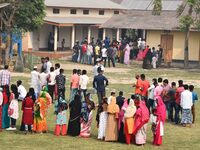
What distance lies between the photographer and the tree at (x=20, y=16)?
3209 cm

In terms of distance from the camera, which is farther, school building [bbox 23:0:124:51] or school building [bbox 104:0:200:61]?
school building [bbox 23:0:124:51]

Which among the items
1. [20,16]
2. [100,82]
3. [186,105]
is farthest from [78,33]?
[186,105]

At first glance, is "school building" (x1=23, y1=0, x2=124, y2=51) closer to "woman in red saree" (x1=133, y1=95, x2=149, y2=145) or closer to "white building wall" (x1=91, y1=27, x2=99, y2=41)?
"white building wall" (x1=91, y1=27, x2=99, y2=41)

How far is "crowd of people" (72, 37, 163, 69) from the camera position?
36781 mm

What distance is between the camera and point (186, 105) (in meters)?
18.2

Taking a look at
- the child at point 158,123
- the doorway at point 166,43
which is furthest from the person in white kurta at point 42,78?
the doorway at point 166,43

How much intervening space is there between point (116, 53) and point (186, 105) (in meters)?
20.7

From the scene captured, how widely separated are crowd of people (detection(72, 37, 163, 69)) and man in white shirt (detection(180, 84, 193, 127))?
17.5 metres

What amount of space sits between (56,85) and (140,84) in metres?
3.35

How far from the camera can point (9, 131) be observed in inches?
664

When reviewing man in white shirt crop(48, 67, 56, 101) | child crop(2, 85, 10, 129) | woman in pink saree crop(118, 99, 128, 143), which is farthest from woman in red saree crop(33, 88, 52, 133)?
man in white shirt crop(48, 67, 56, 101)

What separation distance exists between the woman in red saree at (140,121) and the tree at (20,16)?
1713 cm

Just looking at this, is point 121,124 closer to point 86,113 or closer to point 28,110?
point 86,113

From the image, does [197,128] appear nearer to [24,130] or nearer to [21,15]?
[24,130]
